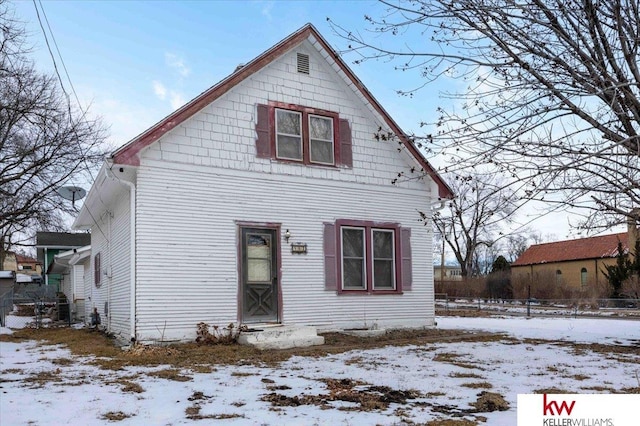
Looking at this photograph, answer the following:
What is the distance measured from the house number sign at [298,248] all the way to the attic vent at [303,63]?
3.80 meters

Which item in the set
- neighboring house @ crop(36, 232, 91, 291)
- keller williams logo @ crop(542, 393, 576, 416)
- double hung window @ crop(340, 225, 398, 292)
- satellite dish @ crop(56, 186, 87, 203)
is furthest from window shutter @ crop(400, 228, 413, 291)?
neighboring house @ crop(36, 232, 91, 291)

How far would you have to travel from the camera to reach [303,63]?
12.2 meters

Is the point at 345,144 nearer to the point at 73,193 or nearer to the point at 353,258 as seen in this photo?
the point at 353,258

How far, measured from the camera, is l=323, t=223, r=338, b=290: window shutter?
11.8m

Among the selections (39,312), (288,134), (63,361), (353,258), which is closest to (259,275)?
(353,258)

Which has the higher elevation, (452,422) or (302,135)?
(302,135)

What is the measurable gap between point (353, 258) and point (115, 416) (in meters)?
7.91

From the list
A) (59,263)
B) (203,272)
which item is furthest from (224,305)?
(59,263)

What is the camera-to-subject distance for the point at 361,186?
12.5m

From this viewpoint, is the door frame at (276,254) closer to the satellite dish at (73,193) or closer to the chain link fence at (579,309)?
the satellite dish at (73,193)

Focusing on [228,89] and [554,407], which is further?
[228,89]

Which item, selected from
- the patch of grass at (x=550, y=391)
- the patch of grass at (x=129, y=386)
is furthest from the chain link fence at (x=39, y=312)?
the patch of grass at (x=550, y=391)

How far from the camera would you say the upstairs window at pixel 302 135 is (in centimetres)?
1149

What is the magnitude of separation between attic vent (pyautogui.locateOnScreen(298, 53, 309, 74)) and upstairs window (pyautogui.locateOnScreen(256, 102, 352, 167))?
0.84 metres
